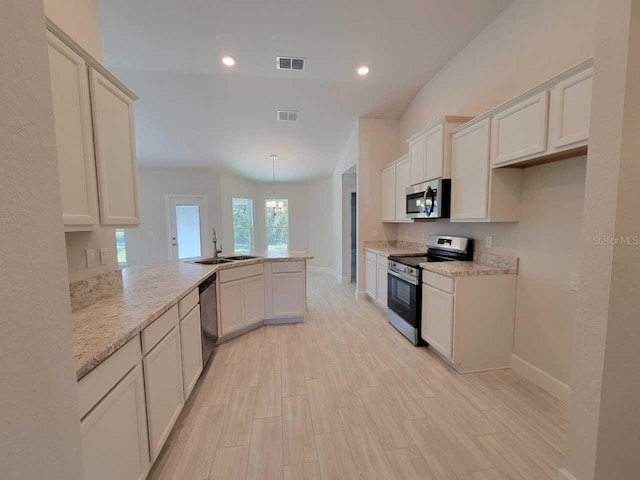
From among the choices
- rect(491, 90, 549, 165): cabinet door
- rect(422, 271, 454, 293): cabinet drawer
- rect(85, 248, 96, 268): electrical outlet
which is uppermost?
rect(491, 90, 549, 165): cabinet door

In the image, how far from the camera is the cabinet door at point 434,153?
9.50ft

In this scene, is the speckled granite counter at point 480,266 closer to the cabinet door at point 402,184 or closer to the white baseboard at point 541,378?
the white baseboard at point 541,378

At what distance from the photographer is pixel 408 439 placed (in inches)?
67.3

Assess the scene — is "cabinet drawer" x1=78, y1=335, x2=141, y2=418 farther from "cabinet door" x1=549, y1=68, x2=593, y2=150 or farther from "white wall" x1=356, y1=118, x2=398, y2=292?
"white wall" x1=356, y1=118, x2=398, y2=292

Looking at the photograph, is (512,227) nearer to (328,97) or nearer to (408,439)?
(408,439)

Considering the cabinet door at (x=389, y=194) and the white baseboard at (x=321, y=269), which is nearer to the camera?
the cabinet door at (x=389, y=194)

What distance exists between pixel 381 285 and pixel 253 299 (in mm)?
1859

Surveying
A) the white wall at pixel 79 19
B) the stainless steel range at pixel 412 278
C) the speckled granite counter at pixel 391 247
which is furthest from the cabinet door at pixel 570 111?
the white wall at pixel 79 19

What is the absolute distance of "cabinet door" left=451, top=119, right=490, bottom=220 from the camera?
2.39 metres

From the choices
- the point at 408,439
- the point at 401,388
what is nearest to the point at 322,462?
the point at 408,439

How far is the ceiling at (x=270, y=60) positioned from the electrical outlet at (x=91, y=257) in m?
2.27

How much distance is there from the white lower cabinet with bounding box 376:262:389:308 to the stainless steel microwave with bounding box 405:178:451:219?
898mm

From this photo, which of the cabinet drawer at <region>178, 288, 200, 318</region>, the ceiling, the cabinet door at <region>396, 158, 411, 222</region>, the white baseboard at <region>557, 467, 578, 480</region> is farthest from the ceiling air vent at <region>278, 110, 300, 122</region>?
the white baseboard at <region>557, 467, 578, 480</region>

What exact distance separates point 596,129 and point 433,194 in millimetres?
1799
